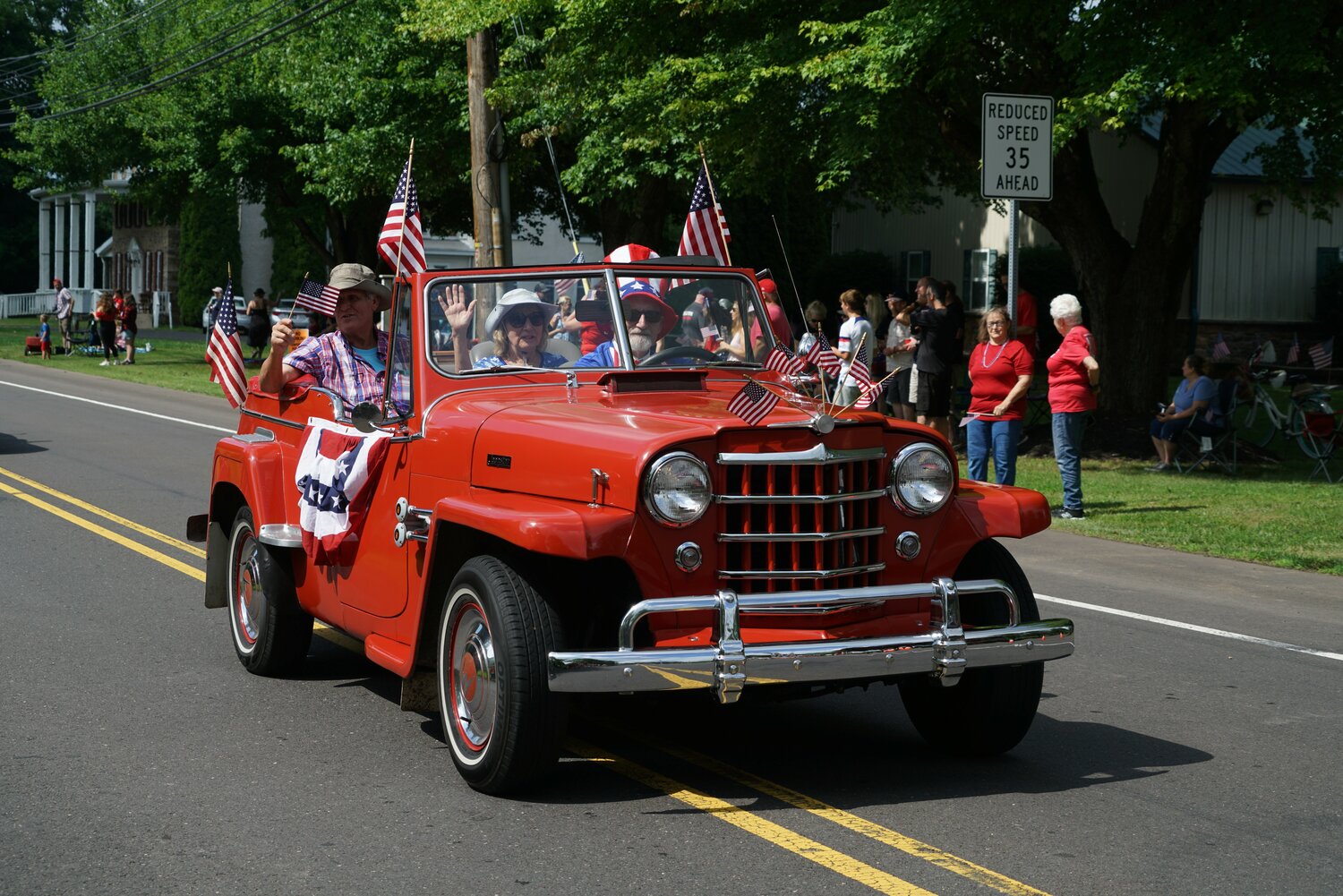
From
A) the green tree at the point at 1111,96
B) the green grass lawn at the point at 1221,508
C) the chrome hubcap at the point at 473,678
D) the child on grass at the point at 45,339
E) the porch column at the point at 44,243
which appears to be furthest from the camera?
the porch column at the point at 44,243

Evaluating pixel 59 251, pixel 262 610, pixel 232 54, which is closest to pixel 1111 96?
pixel 262 610

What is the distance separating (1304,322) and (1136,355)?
1648 cm

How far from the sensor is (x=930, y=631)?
5.35m

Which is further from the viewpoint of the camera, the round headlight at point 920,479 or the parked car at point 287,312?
the parked car at point 287,312

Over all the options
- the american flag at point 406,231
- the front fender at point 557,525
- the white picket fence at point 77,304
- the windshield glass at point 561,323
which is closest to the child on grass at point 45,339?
the white picket fence at point 77,304

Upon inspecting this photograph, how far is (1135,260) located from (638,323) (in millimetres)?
14834

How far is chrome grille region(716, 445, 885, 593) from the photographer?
5.32 m

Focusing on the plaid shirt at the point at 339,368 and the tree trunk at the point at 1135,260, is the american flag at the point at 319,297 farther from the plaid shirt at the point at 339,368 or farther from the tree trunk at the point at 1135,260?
the tree trunk at the point at 1135,260

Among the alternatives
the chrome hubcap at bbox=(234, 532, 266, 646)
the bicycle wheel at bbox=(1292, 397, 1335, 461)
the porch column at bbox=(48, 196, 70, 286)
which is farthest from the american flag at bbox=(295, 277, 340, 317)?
the porch column at bbox=(48, 196, 70, 286)

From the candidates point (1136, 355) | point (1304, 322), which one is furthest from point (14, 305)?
point (1136, 355)

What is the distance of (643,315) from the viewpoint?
654cm

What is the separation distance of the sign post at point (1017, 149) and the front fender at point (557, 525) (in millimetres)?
7541

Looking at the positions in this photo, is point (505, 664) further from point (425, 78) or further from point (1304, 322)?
point (1304, 322)

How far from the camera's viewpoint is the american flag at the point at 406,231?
725 cm
